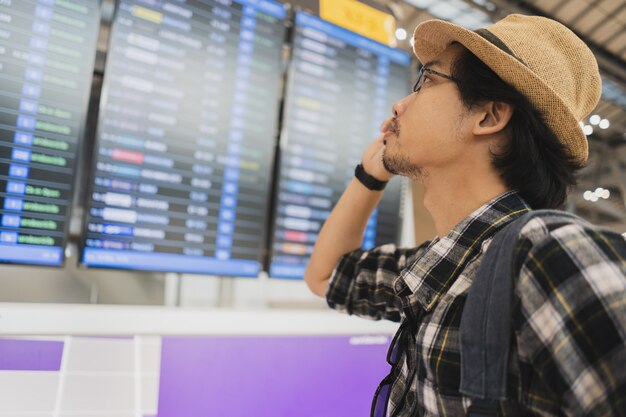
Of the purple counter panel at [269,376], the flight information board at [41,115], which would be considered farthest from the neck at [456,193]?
the flight information board at [41,115]

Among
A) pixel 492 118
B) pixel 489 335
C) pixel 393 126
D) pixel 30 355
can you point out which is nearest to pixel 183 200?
pixel 30 355

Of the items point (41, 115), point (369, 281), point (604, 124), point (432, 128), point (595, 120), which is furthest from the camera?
point (604, 124)

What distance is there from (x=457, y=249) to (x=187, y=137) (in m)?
1.09

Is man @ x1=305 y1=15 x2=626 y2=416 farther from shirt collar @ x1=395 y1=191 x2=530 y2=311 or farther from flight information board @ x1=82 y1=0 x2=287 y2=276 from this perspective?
flight information board @ x1=82 y1=0 x2=287 y2=276

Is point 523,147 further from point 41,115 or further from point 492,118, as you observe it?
point 41,115

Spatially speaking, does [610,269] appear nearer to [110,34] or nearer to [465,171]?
[465,171]

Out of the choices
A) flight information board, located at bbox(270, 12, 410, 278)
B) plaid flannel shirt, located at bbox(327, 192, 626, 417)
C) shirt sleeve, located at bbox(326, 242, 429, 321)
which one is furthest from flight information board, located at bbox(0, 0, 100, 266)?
plaid flannel shirt, located at bbox(327, 192, 626, 417)

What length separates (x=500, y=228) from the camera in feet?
3.65

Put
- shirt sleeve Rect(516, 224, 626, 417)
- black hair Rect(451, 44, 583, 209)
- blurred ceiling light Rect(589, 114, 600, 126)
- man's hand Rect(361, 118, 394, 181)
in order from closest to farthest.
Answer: shirt sleeve Rect(516, 224, 626, 417), black hair Rect(451, 44, 583, 209), man's hand Rect(361, 118, 394, 181), blurred ceiling light Rect(589, 114, 600, 126)

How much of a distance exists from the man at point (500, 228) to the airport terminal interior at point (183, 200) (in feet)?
1.32

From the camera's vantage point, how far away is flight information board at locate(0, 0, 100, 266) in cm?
141

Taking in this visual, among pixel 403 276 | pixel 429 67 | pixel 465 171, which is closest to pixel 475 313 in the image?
pixel 403 276

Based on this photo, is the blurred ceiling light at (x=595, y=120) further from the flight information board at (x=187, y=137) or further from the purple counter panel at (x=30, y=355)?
the purple counter panel at (x=30, y=355)

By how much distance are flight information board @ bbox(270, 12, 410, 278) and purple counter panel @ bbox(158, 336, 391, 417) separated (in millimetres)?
333
